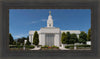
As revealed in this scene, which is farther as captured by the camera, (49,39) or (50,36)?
(50,36)

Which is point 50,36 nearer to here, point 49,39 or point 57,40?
point 49,39

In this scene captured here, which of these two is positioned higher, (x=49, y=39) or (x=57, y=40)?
(x=49, y=39)

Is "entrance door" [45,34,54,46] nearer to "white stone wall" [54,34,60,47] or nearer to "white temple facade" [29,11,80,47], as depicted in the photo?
"white temple facade" [29,11,80,47]

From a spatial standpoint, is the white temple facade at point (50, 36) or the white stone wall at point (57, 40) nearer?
the white stone wall at point (57, 40)

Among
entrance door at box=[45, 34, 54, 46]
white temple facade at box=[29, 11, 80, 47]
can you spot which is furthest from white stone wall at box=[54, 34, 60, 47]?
entrance door at box=[45, 34, 54, 46]

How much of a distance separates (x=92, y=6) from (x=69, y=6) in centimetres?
75

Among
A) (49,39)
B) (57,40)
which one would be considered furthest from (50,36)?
(57,40)

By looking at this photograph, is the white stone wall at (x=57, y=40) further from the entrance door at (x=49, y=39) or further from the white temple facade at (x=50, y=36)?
the entrance door at (x=49, y=39)

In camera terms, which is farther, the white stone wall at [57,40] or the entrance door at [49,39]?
the entrance door at [49,39]

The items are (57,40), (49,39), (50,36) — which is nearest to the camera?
(57,40)

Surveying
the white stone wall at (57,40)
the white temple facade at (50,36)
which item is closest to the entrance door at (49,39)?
the white temple facade at (50,36)

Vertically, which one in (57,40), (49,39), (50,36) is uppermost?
(50,36)

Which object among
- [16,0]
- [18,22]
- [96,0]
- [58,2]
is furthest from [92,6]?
[18,22]

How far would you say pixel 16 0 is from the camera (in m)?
Answer: 3.70
